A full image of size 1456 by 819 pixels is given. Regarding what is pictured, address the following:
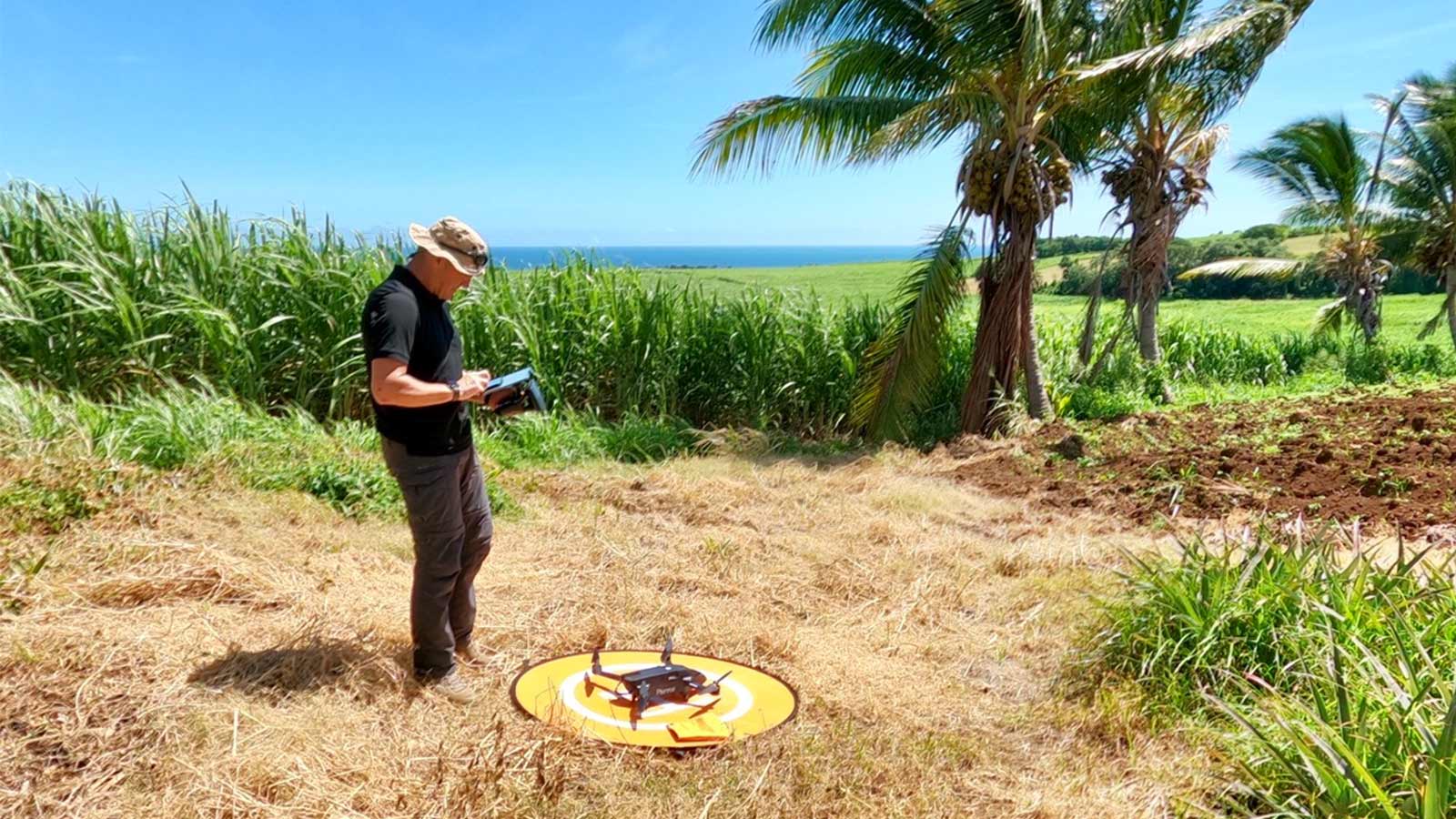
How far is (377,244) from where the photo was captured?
28.8ft

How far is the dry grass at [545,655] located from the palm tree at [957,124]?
330cm

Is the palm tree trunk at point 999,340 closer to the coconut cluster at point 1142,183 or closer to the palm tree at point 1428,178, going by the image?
the coconut cluster at point 1142,183

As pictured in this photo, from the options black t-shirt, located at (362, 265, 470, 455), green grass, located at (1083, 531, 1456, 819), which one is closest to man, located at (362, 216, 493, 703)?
black t-shirt, located at (362, 265, 470, 455)

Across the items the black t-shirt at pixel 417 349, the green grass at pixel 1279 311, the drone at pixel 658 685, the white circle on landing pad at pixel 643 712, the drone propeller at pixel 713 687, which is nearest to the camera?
the black t-shirt at pixel 417 349

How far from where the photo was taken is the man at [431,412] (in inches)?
125

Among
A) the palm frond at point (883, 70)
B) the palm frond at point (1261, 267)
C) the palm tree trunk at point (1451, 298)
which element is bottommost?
the palm tree trunk at point (1451, 298)

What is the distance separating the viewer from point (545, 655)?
4078 millimetres

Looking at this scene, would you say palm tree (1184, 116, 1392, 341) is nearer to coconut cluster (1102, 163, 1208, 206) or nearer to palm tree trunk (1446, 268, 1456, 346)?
palm tree trunk (1446, 268, 1456, 346)

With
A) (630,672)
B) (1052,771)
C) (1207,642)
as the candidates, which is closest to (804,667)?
(630,672)

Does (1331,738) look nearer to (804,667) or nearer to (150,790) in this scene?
(804,667)

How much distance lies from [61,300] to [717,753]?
6757mm

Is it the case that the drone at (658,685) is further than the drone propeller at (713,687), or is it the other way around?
the drone propeller at (713,687)

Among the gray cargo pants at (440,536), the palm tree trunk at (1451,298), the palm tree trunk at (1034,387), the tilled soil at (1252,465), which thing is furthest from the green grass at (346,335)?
the palm tree trunk at (1451,298)

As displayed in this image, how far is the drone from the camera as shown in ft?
11.4
